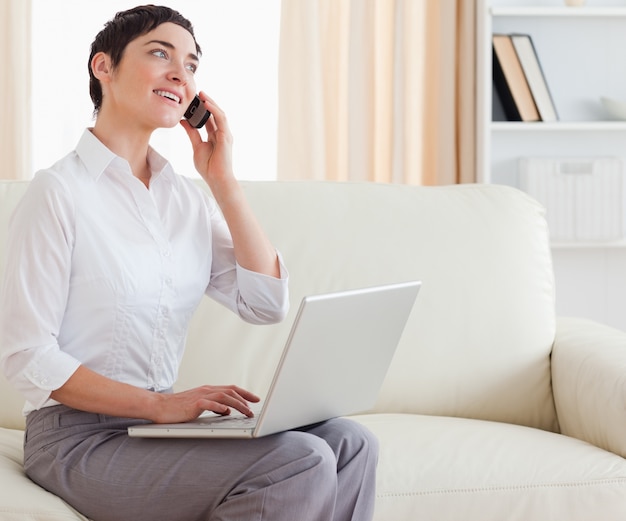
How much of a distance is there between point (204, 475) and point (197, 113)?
700mm

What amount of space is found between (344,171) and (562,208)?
77 centimetres

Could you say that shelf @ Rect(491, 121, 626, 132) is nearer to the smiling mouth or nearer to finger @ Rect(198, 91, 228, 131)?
finger @ Rect(198, 91, 228, 131)

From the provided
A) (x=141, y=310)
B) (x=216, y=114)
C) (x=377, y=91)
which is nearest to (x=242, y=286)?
(x=141, y=310)

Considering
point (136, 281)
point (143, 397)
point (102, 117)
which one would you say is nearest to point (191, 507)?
point (143, 397)

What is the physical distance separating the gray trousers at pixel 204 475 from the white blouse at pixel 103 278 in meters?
0.10

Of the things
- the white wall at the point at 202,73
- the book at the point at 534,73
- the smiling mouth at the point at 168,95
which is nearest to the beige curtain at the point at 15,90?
the white wall at the point at 202,73

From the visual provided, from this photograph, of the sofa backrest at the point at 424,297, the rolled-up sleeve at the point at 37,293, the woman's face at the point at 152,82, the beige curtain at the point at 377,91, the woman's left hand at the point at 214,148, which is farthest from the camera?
the beige curtain at the point at 377,91

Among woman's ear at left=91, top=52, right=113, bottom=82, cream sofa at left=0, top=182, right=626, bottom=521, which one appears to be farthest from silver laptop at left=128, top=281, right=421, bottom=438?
woman's ear at left=91, top=52, right=113, bottom=82

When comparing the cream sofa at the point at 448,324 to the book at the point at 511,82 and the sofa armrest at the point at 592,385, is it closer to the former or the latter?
the sofa armrest at the point at 592,385

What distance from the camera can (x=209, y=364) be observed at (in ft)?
6.75

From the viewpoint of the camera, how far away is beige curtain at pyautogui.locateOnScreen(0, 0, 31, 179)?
328cm

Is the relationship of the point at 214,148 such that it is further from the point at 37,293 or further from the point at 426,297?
the point at 426,297

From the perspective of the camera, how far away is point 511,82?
3254 mm

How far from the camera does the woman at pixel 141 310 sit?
1354 mm
